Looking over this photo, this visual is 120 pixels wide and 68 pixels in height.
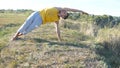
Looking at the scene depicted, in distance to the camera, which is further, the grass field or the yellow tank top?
the yellow tank top

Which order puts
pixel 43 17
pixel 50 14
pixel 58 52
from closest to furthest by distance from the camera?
pixel 58 52 → pixel 50 14 → pixel 43 17

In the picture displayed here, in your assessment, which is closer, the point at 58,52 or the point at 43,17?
the point at 58,52

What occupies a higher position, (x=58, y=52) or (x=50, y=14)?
(x=50, y=14)

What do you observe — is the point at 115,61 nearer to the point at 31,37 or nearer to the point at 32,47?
the point at 32,47

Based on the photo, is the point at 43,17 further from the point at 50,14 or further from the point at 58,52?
the point at 58,52

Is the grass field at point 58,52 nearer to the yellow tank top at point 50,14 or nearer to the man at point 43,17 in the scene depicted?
the man at point 43,17

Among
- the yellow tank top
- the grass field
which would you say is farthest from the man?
the grass field

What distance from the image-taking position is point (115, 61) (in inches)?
396

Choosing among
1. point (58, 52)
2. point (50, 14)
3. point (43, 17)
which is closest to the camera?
point (58, 52)

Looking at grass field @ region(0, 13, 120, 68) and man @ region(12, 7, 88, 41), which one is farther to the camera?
man @ region(12, 7, 88, 41)

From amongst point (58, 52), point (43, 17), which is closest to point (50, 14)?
point (43, 17)

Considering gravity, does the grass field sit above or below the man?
below

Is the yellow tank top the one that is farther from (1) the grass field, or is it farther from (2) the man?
(1) the grass field

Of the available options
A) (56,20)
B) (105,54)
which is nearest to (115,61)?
(105,54)
